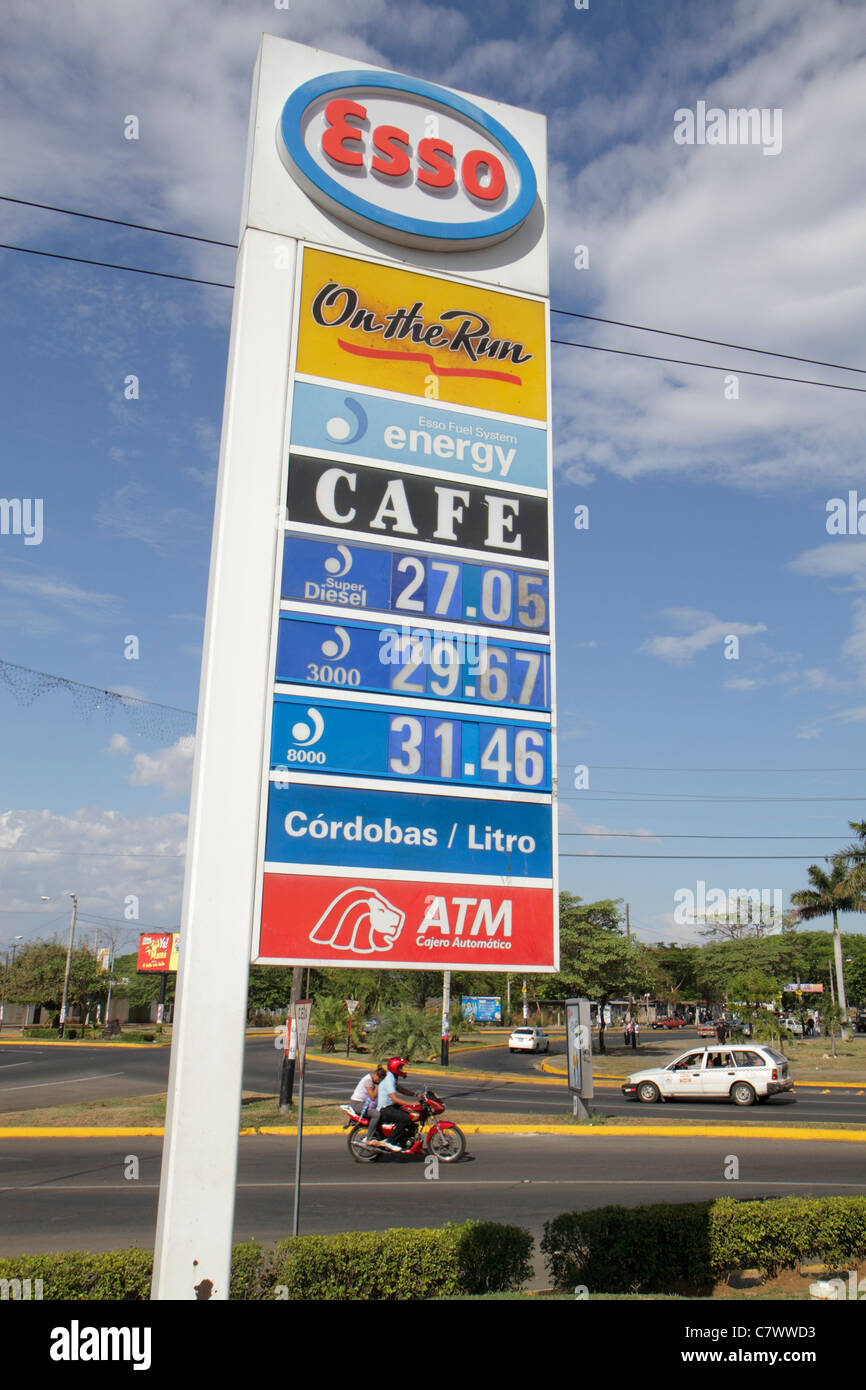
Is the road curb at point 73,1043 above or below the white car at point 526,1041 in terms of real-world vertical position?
below

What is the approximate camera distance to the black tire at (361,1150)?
1585 centimetres

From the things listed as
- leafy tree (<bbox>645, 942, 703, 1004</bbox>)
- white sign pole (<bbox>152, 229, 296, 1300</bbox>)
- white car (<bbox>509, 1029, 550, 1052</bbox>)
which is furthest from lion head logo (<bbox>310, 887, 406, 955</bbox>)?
leafy tree (<bbox>645, 942, 703, 1004</bbox>)

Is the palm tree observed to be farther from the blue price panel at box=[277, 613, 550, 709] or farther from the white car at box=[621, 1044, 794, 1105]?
the blue price panel at box=[277, 613, 550, 709]

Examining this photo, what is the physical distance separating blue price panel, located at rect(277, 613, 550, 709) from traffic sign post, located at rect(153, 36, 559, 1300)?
2 centimetres

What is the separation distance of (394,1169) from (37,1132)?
917 centimetres

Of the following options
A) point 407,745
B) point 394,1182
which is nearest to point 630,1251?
point 407,745

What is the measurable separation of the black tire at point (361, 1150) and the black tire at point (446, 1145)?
3.09 ft

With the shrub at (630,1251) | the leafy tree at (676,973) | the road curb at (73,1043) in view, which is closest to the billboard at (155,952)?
the road curb at (73,1043)

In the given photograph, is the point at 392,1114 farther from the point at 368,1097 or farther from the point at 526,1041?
the point at 526,1041

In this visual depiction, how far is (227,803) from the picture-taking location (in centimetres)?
638

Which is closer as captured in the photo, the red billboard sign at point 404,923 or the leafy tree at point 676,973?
the red billboard sign at point 404,923

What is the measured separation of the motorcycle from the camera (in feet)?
51.6

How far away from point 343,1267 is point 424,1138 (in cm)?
870

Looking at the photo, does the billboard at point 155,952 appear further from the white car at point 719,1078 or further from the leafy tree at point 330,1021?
the white car at point 719,1078
